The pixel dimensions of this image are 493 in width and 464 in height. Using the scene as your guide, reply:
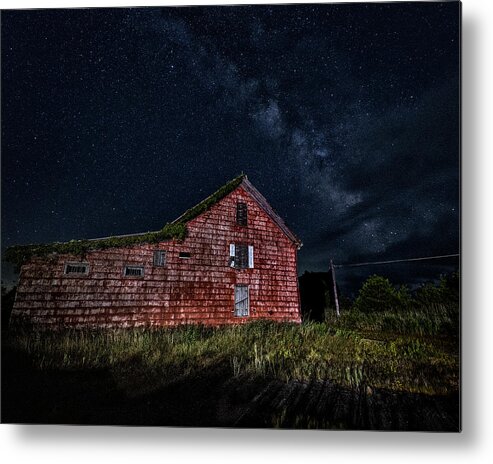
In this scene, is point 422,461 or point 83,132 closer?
point 422,461

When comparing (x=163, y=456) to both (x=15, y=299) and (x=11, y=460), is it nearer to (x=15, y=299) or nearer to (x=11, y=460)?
(x=11, y=460)

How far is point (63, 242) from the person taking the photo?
3.84 m

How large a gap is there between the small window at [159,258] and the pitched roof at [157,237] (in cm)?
27

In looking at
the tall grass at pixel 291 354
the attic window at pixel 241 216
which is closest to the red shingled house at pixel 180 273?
the attic window at pixel 241 216

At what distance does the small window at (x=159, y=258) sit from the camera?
5184 millimetres

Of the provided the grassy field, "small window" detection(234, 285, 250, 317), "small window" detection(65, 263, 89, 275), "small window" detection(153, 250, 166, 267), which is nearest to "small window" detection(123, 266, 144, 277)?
"small window" detection(153, 250, 166, 267)

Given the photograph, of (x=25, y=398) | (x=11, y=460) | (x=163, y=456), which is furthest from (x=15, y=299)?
(x=163, y=456)

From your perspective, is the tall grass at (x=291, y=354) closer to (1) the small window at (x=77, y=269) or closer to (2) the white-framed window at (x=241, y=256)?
(1) the small window at (x=77, y=269)

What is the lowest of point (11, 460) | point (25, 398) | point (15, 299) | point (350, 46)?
point (11, 460)

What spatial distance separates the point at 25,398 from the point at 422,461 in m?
3.81

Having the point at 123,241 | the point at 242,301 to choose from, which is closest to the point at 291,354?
the point at 242,301

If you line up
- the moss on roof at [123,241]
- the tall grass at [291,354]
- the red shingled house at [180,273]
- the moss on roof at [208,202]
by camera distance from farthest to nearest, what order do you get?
the moss on roof at [208,202] → the red shingled house at [180,273] → the moss on roof at [123,241] → the tall grass at [291,354]

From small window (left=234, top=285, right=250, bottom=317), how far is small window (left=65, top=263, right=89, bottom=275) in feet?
7.07

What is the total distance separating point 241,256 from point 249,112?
2726 mm
